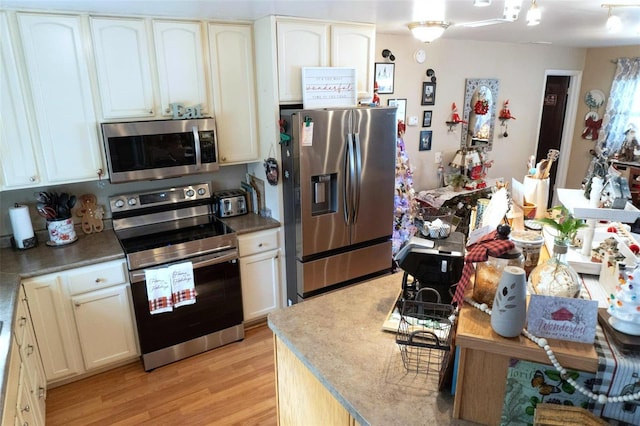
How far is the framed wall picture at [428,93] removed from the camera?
4242mm

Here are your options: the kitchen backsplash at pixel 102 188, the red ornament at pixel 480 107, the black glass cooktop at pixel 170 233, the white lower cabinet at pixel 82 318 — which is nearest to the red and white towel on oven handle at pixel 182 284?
the black glass cooktop at pixel 170 233

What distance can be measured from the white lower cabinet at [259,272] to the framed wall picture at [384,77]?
1761mm

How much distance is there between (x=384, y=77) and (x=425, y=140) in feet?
2.89

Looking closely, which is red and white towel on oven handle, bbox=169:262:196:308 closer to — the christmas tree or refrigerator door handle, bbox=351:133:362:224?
refrigerator door handle, bbox=351:133:362:224

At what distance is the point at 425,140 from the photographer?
443cm

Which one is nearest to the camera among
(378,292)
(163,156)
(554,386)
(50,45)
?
(554,386)

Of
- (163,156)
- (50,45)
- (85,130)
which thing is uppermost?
(50,45)

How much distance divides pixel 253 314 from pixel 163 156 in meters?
1.39

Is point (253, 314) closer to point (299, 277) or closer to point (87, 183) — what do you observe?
point (299, 277)

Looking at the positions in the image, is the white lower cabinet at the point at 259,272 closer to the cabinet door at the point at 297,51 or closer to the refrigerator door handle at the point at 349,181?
the refrigerator door handle at the point at 349,181

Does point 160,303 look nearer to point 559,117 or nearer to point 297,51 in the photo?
point 297,51

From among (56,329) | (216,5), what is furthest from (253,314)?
(216,5)

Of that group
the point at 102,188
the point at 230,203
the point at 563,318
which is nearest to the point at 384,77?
the point at 230,203

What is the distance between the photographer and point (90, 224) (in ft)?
9.80
